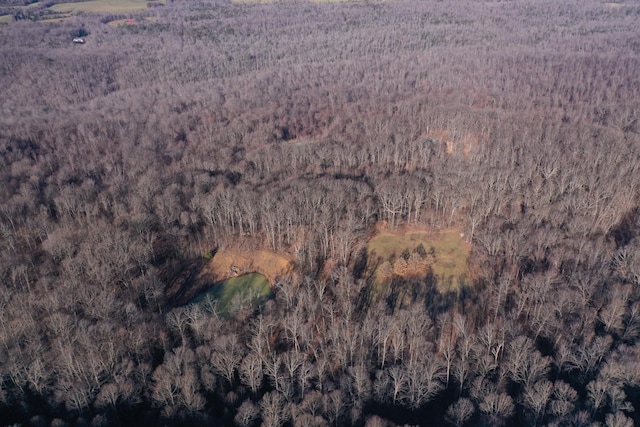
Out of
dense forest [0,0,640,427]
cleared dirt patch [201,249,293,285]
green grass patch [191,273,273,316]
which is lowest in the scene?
green grass patch [191,273,273,316]

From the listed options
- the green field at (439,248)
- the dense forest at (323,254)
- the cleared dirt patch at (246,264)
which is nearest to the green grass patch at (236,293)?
the cleared dirt patch at (246,264)

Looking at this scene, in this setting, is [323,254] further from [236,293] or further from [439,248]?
[439,248]

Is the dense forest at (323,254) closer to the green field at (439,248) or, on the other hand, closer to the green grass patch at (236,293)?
the green field at (439,248)

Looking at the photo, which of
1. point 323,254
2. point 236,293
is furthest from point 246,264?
point 323,254

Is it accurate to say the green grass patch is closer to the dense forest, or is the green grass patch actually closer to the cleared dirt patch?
the cleared dirt patch

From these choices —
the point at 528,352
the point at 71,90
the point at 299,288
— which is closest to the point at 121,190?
the point at 299,288

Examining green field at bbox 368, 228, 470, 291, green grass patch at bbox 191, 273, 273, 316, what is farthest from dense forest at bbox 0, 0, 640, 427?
green grass patch at bbox 191, 273, 273, 316
